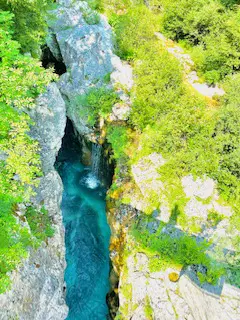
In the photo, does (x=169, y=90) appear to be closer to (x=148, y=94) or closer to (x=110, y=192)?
(x=148, y=94)

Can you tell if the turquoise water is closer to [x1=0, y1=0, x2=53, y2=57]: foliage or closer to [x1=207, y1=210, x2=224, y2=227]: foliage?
[x1=207, y1=210, x2=224, y2=227]: foliage

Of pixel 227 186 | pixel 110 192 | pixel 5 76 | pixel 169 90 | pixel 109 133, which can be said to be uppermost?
pixel 5 76

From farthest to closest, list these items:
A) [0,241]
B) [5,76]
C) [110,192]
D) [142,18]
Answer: [142,18]
[110,192]
[0,241]
[5,76]

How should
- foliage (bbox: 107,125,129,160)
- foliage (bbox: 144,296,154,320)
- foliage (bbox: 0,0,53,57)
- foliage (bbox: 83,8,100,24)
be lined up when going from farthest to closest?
foliage (bbox: 83,8,100,24)
foliage (bbox: 107,125,129,160)
foliage (bbox: 144,296,154,320)
foliage (bbox: 0,0,53,57)

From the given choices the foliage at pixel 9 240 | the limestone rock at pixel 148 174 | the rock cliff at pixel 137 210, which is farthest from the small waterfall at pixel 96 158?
the foliage at pixel 9 240

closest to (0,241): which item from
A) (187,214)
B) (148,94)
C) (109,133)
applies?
(187,214)

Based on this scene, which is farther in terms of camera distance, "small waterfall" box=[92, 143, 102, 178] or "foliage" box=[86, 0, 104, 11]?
"foliage" box=[86, 0, 104, 11]

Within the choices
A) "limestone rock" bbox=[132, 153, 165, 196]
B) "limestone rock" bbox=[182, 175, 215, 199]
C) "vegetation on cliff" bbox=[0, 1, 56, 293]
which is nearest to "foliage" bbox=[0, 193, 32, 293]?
"vegetation on cliff" bbox=[0, 1, 56, 293]
